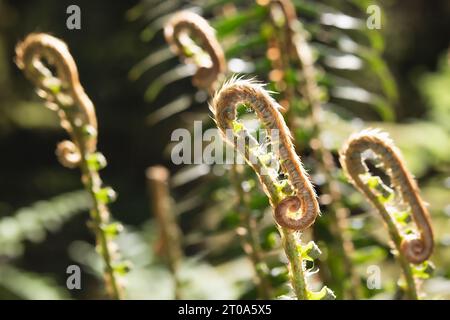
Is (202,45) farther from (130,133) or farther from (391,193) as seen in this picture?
(130,133)

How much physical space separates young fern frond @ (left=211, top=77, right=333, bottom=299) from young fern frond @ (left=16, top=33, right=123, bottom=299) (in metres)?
0.27

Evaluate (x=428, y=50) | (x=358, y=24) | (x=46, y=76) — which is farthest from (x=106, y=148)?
(x=46, y=76)

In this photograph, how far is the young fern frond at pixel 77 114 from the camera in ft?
3.29

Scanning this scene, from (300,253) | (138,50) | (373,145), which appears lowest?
(300,253)

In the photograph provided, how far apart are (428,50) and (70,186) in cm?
270

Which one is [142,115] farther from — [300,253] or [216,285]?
[300,253]

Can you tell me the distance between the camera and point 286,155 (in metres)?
0.75

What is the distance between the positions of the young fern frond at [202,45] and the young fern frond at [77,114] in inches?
6.4

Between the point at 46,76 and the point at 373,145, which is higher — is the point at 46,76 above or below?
above

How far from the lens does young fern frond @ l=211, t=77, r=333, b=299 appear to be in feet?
2.46

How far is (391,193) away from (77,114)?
0.42 metres

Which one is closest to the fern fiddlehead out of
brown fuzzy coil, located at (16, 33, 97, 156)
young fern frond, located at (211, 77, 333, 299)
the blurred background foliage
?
brown fuzzy coil, located at (16, 33, 97, 156)

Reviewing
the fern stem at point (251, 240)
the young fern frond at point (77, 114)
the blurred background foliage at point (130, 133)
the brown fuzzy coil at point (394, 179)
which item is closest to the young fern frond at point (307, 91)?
the fern stem at point (251, 240)

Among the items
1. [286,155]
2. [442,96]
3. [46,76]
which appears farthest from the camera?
[442,96]
